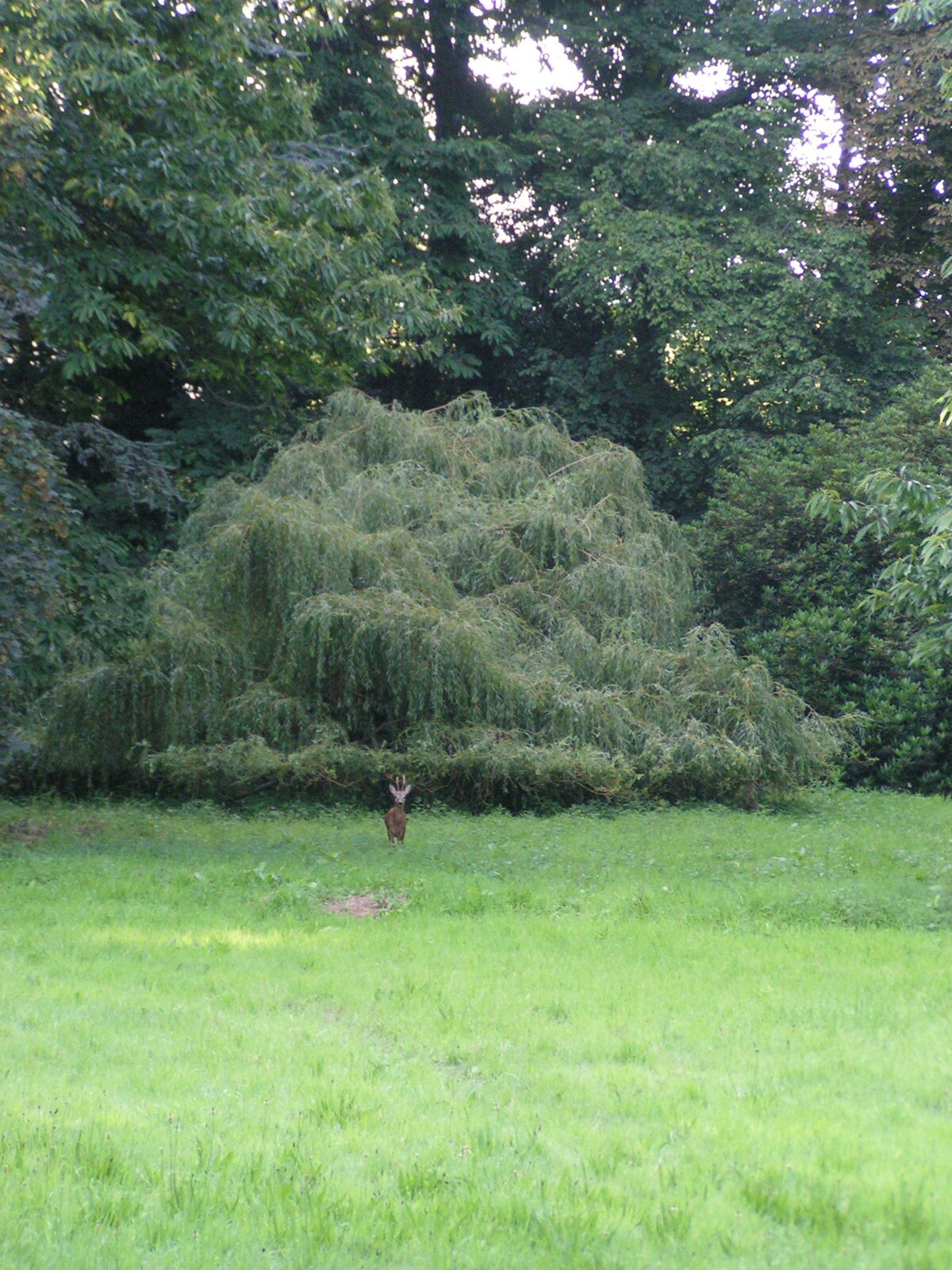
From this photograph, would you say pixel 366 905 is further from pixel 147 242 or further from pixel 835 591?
pixel 835 591

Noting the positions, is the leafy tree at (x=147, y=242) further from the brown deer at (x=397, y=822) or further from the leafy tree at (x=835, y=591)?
the leafy tree at (x=835, y=591)

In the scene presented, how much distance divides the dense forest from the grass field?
9.96 ft

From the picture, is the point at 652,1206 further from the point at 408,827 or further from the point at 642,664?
the point at 642,664

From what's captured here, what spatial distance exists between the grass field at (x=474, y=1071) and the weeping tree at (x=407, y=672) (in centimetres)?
478

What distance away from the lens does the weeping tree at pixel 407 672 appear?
14992 mm

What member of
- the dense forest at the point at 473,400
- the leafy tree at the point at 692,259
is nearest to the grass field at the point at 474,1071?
the dense forest at the point at 473,400

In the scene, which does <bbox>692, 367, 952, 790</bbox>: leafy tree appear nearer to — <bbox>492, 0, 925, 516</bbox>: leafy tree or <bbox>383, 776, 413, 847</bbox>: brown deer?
<bbox>492, 0, 925, 516</bbox>: leafy tree

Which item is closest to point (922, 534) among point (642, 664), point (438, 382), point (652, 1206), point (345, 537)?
point (642, 664)

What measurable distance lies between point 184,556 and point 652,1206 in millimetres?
13536

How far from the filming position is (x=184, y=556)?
1633 centimetres

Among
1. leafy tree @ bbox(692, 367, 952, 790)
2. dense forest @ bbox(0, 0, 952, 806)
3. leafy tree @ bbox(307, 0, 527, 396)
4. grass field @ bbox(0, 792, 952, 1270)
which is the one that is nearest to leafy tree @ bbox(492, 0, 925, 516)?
dense forest @ bbox(0, 0, 952, 806)

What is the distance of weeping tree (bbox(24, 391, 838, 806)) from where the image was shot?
1499cm

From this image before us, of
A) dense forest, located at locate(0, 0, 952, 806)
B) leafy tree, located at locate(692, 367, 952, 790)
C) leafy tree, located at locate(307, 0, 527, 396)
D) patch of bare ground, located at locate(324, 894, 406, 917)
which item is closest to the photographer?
patch of bare ground, located at locate(324, 894, 406, 917)

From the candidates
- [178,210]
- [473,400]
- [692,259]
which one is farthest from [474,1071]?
[692,259]
